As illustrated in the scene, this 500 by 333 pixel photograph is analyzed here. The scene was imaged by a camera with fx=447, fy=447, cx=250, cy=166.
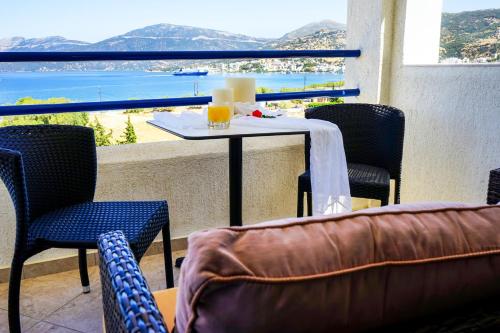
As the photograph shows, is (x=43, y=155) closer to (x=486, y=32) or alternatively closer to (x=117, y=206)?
(x=117, y=206)

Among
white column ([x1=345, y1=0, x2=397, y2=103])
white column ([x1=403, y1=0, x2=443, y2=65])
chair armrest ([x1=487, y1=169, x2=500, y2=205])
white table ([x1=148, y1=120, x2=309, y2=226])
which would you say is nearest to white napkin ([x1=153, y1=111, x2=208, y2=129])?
Answer: white table ([x1=148, y1=120, x2=309, y2=226])

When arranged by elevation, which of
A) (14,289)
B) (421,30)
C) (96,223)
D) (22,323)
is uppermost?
(421,30)

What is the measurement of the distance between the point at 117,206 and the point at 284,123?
81 cm

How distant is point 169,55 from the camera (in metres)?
2.46

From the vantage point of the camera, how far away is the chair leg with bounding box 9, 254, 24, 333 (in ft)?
5.18

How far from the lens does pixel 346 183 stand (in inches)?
82.0

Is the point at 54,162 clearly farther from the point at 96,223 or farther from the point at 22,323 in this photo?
the point at 22,323

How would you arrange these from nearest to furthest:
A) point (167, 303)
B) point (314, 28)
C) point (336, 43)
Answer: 1. point (167, 303)
2. point (336, 43)
3. point (314, 28)

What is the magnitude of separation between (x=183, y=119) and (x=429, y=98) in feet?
5.14

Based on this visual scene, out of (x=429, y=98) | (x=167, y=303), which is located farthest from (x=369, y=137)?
(x=167, y=303)

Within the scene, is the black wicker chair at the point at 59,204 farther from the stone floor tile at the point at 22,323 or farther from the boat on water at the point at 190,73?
the boat on water at the point at 190,73

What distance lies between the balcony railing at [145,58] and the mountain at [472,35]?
2.17ft

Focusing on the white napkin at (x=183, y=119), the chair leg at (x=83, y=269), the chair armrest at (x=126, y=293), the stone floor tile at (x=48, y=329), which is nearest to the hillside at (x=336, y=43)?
the white napkin at (x=183, y=119)

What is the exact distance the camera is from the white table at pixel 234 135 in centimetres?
175
